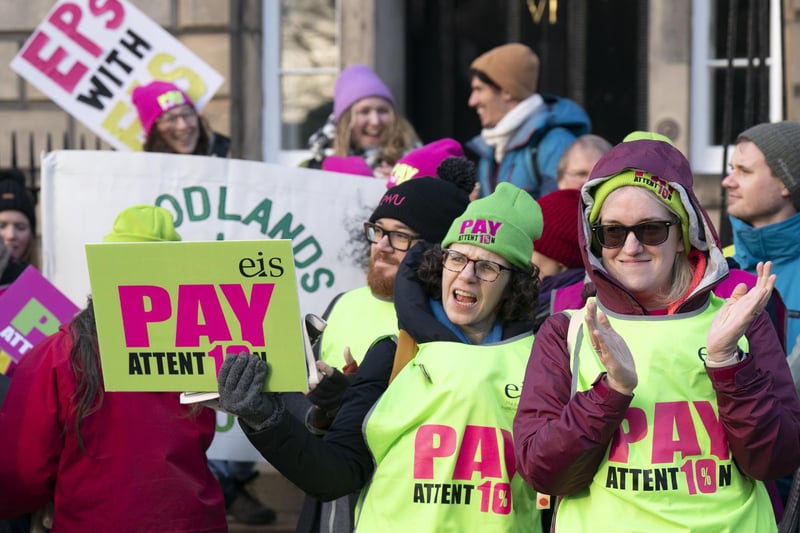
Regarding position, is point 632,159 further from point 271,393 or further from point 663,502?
point 271,393

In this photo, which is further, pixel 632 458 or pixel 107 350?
pixel 107 350

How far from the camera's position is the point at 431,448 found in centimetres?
380

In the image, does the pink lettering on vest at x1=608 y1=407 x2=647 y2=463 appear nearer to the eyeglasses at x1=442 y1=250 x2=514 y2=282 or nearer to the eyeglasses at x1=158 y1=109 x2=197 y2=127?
the eyeglasses at x1=442 y1=250 x2=514 y2=282

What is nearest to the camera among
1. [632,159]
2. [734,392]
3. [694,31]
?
[734,392]

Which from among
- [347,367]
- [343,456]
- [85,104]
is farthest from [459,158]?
[85,104]

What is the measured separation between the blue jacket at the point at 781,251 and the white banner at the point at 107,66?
3.28m

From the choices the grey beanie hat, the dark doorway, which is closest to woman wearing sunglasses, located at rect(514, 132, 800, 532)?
the grey beanie hat

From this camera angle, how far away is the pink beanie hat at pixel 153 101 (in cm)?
695

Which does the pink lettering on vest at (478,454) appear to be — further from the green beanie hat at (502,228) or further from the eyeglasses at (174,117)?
the eyeglasses at (174,117)

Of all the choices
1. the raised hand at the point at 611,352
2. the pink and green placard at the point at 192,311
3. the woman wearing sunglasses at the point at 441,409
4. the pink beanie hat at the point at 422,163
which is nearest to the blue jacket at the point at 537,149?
the pink beanie hat at the point at 422,163

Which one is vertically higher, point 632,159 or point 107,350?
point 632,159

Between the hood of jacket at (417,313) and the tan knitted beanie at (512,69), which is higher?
the tan knitted beanie at (512,69)

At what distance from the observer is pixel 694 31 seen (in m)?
8.99

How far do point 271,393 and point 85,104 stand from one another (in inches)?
156
